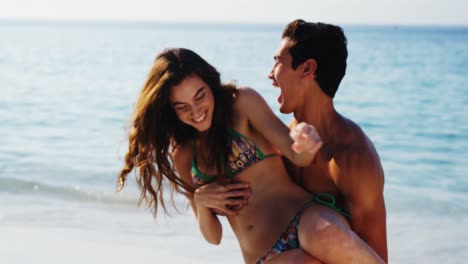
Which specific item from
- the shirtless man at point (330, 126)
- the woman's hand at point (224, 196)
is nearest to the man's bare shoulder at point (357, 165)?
the shirtless man at point (330, 126)

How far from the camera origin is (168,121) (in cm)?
382

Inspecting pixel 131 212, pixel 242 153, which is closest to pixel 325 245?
pixel 242 153

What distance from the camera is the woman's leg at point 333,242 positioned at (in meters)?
3.14

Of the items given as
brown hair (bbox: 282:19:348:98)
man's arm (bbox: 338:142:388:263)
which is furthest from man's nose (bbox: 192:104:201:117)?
man's arm (bbox: 338:142:388:263)

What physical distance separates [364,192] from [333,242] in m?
0.45

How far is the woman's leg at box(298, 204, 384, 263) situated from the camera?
314 centimetres

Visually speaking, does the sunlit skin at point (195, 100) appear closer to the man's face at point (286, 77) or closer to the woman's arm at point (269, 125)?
the woman's arm at point (269, 125)

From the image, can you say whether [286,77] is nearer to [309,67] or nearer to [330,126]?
[309,67]

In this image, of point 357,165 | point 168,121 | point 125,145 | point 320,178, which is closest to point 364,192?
point 357,165

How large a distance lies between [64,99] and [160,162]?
14710 mm

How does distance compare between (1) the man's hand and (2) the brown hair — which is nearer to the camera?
(1) the man's hand

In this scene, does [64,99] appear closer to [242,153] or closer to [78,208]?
[78,208]

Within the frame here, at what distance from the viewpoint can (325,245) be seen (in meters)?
3.16

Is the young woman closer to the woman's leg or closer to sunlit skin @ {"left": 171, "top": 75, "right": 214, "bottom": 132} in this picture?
sunlit skin @ {"left": 171, "top": 75, "right": 214, "bottom": 132}
